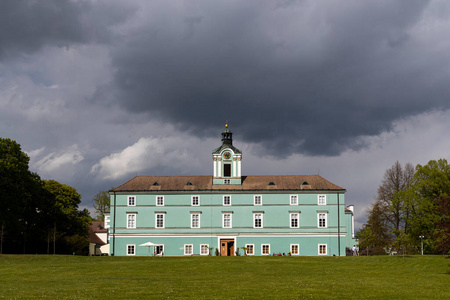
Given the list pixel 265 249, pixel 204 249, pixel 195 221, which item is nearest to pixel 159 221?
pixel 195 221

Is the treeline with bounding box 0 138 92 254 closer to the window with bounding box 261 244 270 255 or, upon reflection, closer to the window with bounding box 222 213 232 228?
the window with bounding box 222 213 232 228

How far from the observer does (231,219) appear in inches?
2601

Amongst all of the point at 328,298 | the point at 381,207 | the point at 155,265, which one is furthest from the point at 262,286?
the point at 381,207

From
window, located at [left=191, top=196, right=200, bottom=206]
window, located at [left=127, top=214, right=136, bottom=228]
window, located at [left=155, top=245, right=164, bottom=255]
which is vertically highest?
window, located at [left=191, top=196, right=200, bottom=206]

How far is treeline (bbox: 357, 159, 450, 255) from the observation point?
189 feet

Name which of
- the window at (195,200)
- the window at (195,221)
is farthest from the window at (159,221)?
the window at (195,200)

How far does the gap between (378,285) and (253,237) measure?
1637 inches

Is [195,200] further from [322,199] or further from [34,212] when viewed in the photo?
[34,212]

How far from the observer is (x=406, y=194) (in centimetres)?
5922

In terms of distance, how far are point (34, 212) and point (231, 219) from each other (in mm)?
24999

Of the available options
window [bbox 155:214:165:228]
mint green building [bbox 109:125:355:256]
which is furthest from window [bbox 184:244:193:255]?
window [bbox 155:214:165:228]

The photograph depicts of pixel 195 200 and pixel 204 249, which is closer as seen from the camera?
pixel 204 249

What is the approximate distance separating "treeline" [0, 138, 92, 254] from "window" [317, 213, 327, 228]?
30.3m

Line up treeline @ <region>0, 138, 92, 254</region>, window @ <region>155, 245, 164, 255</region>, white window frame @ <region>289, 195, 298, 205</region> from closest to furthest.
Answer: treeline @ <region>0, 138, 92, 254</region> → window @ <region>155, 245, 164, 255</region> → white window frame @ <region>289, 195, 298, 205</region>
